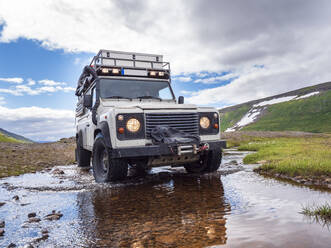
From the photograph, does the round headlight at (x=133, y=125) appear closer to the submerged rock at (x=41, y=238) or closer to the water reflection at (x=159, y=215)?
the water reflection at (x=159, y=215)

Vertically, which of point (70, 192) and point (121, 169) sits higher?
point (121, 169)

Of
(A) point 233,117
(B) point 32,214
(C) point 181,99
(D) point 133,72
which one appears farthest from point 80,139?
(A) point 233,117

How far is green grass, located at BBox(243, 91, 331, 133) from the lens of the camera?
282 ft

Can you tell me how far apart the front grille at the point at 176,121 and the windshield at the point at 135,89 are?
61.4 inches

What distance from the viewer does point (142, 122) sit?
507 centimetres

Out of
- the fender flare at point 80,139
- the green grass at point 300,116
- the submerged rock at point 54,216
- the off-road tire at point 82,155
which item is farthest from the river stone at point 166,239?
the green grass at point 300,116

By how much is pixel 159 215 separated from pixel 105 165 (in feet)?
9.05

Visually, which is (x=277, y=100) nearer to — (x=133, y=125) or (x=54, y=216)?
(x=133, y=125)

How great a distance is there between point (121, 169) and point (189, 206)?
2013 millimetres

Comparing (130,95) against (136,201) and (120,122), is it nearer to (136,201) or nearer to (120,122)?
(120,122)

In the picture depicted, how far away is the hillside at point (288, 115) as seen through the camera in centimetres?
8769

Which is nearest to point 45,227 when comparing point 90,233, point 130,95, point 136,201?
point 90,233

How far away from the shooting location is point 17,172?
7598 millimetres

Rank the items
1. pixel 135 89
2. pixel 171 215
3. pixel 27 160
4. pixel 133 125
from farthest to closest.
→ pixel 27 160
pixel 135 89
pixel 133 125
pixel 171 215
